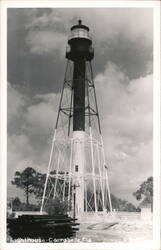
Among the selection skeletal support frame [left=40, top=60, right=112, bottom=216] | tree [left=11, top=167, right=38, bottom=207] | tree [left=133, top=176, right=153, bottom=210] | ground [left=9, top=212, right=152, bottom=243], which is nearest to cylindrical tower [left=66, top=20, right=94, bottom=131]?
skeletal support frame [left=40, top=60, right=112, bottom=216]

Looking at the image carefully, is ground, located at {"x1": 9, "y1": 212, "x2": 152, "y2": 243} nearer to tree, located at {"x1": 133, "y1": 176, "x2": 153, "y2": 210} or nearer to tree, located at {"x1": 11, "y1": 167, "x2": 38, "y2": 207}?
tree, located at {"x1": 133, "y1": 176, "x2": 153, "y2": 210}

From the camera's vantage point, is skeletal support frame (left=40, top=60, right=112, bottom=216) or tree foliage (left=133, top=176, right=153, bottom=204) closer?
tree foliage (left=133, top=176, right=153, bottom=204)

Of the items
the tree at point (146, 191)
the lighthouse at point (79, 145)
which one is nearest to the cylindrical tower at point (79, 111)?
the lighthouse at point (79, 145)

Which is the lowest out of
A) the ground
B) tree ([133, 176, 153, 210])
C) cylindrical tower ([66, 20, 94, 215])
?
the ground

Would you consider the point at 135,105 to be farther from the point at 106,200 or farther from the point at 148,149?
the point at 106,200

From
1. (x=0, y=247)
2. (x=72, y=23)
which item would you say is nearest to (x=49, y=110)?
(x=72, y=23)

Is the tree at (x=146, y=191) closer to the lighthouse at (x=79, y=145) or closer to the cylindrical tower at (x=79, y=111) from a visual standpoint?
the lighthouse at (x=79, y=145)
